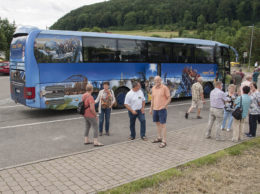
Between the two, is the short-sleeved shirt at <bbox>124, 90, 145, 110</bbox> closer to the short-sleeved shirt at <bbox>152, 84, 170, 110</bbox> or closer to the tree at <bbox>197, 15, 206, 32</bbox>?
the short-sleeved shirt at <bbox>152, 84, 170, 110</bbox>

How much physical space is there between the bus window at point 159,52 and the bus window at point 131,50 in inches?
17.9

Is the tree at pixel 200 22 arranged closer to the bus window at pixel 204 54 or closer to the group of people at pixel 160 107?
the bus window at pixel 204 54

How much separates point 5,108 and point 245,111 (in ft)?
32.4

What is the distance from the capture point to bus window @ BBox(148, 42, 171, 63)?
45.7 ft

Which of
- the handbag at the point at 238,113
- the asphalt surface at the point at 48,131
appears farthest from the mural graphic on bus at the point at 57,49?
the handbag at the point at 238,113

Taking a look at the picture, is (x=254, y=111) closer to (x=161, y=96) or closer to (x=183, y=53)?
(x=161, y=96)

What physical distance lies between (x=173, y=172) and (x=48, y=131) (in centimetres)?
479

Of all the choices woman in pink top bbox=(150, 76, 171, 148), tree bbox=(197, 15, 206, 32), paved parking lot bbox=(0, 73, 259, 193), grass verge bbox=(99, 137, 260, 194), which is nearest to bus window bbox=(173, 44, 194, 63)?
paved parking lot bbox=(0, 73, 259, 193)

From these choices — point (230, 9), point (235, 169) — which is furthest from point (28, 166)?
point (230, 9)

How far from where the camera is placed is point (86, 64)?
11602 mm

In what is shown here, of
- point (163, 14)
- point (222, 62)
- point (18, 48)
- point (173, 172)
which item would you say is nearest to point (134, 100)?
point (173, 172)

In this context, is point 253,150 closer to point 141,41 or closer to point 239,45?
point 141,41

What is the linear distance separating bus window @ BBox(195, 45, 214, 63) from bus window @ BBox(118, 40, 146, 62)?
4.01m

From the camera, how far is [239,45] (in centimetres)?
6781
